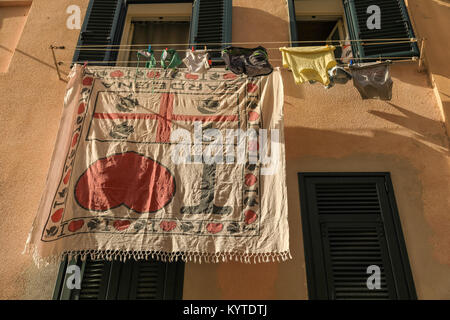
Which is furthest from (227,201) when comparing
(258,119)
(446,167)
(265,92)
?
(446,167)

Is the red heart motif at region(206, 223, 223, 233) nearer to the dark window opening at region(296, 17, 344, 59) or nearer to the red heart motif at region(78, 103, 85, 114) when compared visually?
the red heart motif at region(78, 103, 85, 114)

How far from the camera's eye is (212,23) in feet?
16.9

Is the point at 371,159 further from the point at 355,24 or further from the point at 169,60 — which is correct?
the point at 169,60

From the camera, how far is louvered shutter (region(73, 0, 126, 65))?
4.99 m

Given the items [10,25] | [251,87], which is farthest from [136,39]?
[251,87]

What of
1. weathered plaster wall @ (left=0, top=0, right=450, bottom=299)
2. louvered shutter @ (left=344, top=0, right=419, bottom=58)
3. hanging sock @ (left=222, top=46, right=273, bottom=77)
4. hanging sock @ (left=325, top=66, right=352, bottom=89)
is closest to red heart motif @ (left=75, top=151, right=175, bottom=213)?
weathered plaster wall @ (left=0, top=0, right=450, bottom=299)

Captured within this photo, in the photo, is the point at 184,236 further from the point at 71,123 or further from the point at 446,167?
the point at 446,167

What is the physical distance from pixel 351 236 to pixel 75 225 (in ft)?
8.34

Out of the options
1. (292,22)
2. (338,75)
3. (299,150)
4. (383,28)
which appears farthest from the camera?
(292,22)

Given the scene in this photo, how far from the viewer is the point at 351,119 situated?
14.3 feet

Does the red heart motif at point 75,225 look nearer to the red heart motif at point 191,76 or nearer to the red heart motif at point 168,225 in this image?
the red heart motif at point 168,225

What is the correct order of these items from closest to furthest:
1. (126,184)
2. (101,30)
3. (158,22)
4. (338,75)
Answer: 1. (126,184)
2. (338,75)
3. (101,30)
4. (158,22)

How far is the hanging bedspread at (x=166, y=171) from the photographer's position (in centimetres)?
338
